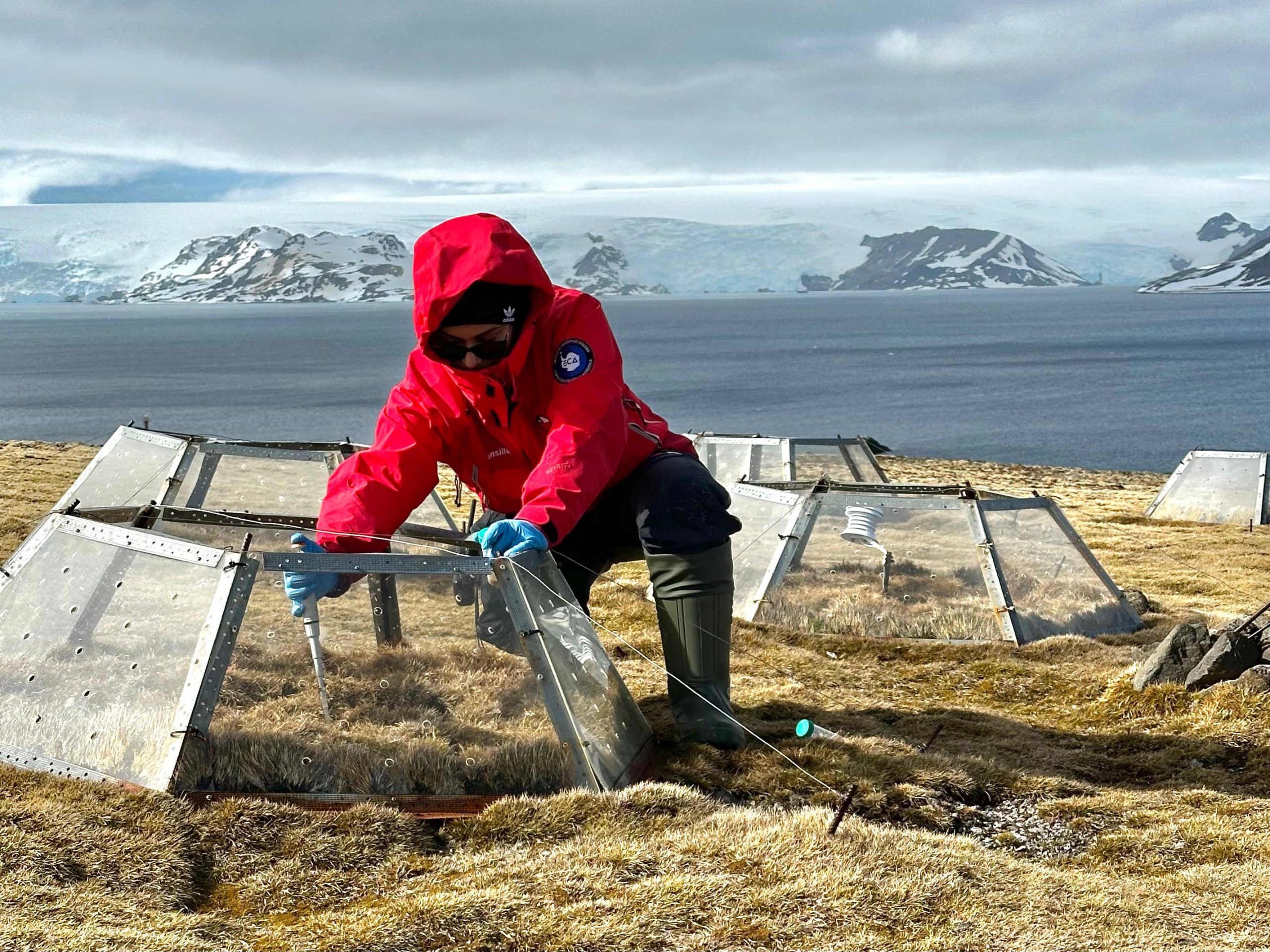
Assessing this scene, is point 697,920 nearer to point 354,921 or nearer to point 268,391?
point 354,921

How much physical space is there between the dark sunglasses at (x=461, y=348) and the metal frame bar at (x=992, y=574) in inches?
237

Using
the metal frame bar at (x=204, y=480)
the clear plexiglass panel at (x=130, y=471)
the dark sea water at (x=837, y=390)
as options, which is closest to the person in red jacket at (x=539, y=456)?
the metal frame bar at (x=204, y=480)

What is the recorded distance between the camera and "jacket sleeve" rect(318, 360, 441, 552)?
558 cm

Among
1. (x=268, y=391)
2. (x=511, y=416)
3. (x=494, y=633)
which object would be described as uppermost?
(x=511, y=416)

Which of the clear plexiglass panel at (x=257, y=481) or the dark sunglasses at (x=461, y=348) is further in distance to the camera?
the clear plexiglass panel at (x=257, y=481)

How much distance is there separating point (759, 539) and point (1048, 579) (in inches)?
98.9

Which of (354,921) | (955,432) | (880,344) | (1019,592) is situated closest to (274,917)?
(354,921)

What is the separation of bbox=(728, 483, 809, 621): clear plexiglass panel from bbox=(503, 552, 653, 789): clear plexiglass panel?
4.52 m

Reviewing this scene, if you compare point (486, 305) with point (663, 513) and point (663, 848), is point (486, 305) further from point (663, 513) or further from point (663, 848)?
point (663, 848)

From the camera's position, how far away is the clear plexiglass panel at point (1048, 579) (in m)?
10.3

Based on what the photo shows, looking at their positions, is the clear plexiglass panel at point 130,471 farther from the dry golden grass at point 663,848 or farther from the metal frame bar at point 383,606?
the metal frame bar at point 383,606

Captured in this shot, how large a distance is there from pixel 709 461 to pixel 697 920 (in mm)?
12043

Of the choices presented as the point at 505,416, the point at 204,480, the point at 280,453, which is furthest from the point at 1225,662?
the point at 204,480

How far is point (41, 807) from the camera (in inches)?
188
